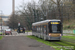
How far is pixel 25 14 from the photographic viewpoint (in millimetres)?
66938

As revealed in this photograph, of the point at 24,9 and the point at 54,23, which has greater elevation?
the point at 24,9

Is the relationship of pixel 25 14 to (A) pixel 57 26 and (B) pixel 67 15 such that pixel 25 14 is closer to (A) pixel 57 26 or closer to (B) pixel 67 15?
(B) pixel 67 15

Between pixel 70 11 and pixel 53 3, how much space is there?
532 cm

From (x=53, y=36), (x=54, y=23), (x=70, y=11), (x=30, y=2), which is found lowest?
(x=53, y=36)

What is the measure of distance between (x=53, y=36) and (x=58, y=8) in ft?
86.4

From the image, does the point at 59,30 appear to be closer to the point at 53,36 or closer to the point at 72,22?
the point at 53,36

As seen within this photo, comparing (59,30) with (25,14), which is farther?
(25,14)

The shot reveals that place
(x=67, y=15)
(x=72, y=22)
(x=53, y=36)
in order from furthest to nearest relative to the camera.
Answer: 1. (x=72, y=22)
2. (x=67, y=15)
3. (x=53, y=36)

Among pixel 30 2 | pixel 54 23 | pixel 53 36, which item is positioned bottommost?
pixel 53 36

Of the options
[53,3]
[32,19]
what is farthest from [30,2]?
[53,3]

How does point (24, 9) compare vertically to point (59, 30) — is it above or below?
above

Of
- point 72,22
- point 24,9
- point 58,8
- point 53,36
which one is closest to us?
point 53,36

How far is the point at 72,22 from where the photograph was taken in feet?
193

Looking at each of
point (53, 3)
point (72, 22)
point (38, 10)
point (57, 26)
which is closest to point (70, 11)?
point (53, 3)
